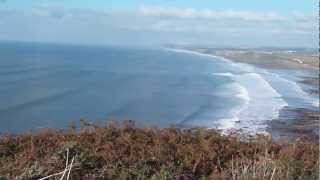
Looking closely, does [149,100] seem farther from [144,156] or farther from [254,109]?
[144,156]

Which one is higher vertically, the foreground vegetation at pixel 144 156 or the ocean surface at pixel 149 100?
the foreground vegetation at pixel 144 156

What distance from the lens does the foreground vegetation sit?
24.4ft

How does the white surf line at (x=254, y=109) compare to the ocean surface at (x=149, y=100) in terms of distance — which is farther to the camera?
the ocean surface at (x=149, y=100)

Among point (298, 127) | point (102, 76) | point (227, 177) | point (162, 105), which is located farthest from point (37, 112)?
point (102, 76)

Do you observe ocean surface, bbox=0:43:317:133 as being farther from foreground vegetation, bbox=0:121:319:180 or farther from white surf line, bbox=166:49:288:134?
foreground vegetation, bbox=0:121:319:180

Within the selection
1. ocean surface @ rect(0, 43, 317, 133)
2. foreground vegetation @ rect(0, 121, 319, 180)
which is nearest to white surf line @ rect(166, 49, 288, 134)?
ocean surface @ rect(0, 43, 317, 133)

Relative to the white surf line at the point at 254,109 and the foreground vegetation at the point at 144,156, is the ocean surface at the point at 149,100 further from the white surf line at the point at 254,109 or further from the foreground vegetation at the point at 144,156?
the foreground vegetation at the point at 144,156

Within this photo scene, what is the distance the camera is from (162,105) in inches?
1681

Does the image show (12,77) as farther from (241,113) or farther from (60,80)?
(241,113)

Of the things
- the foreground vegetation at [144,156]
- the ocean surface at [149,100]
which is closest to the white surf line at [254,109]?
the ocean surface at [149,100]

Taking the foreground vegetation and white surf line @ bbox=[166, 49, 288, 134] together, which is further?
white surf line @ bbox=[166, 49, 288, 134]

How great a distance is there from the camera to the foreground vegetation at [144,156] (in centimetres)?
744

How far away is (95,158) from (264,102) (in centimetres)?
3544

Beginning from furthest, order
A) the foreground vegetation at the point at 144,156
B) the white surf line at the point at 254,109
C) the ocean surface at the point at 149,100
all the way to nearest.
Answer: the ocean surface at the point at 149,100 < the white surf line at the point at 254,109 < the foreground vegetation at the point at 144,156
